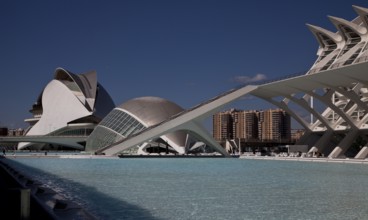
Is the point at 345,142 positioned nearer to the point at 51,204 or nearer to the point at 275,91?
the point at 275,91

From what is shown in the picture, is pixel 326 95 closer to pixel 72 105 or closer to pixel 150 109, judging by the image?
pixel 150 109

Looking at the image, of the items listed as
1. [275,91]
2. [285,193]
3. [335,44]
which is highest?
[335,44]

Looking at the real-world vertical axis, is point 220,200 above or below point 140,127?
below

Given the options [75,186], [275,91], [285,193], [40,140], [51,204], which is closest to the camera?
[51,204]

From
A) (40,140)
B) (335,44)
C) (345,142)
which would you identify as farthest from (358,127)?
(40,140)

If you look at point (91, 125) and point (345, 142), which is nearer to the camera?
point (345, 142)

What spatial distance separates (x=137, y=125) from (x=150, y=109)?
3.55 m

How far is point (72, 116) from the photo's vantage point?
8794 cm

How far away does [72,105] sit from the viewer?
8819 cm

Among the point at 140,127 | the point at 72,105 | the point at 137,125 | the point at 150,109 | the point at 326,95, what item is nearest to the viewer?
the point at 326,95

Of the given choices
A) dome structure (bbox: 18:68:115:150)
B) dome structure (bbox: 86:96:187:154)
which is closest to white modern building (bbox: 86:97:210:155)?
dome structure (bbox: 86:96:187:154)

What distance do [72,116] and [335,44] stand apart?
174ft

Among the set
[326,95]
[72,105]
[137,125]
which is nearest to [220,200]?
[326,95]

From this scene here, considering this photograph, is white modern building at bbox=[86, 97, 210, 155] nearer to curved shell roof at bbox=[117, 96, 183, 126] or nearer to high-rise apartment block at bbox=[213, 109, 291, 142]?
curved shell roof at bbox=[117, 96, 183, 126]
